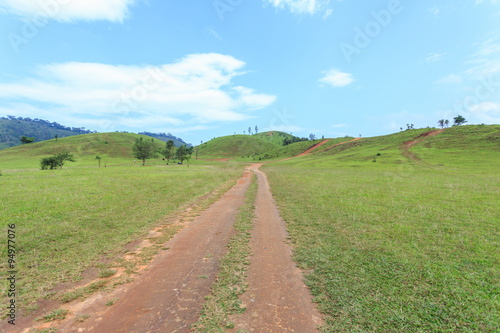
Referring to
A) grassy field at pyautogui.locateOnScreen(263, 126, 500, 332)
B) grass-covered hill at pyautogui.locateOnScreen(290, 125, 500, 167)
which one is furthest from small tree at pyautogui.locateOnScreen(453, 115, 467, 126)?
grassy field at pyautogui.locateOnScreen(263, 126, 500, 332)

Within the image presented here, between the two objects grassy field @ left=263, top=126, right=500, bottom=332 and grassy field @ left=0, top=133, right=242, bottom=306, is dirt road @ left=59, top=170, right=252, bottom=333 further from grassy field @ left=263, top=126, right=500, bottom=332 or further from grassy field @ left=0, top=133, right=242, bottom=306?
grassy field @ left=263, top=126, right=500, bottom=332

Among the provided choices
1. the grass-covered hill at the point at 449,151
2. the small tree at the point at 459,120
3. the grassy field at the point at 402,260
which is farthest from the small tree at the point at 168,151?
the small tree at the point at 459,120

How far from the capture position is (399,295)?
585 centimetres

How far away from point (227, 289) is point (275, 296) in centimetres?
150

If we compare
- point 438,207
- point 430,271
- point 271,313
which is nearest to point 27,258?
point 271,313

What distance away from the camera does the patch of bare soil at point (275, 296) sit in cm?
493

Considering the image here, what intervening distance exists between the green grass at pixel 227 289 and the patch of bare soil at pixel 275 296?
25 cm

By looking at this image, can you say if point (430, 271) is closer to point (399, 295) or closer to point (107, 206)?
point (399, 295)

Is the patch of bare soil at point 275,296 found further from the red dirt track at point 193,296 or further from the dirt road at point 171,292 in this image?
the dirt road at point 171,292

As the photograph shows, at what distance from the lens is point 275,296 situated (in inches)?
236

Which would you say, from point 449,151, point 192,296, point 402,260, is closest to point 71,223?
point 192,296

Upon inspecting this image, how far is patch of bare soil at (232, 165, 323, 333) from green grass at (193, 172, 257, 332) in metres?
0.25

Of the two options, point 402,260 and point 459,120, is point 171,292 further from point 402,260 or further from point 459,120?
point 459,120

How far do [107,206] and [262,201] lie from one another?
12.9 m
